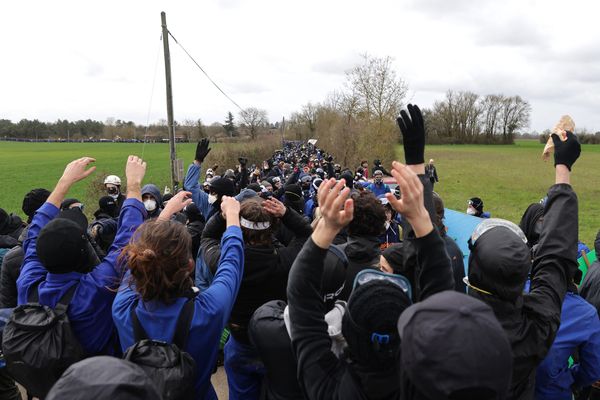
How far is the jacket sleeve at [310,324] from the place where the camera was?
5.04ft

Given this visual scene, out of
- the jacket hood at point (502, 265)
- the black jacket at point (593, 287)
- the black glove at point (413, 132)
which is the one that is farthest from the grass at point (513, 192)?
the black glove at point (413, 132)

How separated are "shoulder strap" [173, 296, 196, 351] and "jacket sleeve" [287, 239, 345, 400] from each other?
586 millimetres

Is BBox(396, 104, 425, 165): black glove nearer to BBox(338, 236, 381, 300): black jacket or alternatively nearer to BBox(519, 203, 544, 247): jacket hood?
BBox(338, 236, 381, 300): black jacket

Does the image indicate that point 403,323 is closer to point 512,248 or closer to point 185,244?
point 512,248

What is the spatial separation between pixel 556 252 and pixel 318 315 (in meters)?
1.30

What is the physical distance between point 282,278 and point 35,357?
1473 millimetres

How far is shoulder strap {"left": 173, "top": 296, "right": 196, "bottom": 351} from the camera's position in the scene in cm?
187

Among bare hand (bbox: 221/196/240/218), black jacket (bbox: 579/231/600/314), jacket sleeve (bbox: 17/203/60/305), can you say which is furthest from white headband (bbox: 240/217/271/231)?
black jacket (bbox: 579/231/600/314)

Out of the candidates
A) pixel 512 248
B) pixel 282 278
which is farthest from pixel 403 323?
pixel 282 278

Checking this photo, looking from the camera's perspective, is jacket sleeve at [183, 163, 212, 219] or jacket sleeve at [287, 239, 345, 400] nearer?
jacket sleeve at [287, 239, 345, 400]

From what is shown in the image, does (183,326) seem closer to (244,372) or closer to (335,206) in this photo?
(244,372)

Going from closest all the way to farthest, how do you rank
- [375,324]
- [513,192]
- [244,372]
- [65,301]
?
1. [375,324]
2. [65,301]
3. [244,372]
4. [513,192]

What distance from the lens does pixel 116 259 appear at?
2.33 metres

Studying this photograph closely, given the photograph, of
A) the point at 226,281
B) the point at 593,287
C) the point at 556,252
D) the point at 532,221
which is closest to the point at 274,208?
the point at 226,281
